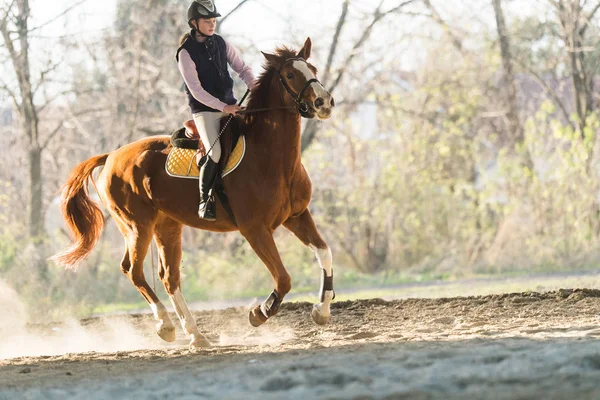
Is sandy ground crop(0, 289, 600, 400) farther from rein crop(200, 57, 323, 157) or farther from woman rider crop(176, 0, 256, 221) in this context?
rein crop(200, 57, 323, 157)

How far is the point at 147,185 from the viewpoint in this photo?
9211 millimetres

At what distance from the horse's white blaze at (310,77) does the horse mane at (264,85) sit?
0.81ft

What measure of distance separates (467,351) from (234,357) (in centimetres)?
184

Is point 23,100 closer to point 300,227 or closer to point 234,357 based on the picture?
point 300,227

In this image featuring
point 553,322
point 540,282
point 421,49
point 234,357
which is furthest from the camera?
point 421,49

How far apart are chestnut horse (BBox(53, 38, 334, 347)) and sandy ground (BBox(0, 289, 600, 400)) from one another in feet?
2.02

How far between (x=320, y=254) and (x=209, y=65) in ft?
6.27

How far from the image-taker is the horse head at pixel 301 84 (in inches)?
304

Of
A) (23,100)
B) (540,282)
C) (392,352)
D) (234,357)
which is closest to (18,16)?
(23,100)

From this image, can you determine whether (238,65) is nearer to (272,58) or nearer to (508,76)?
(272,58)

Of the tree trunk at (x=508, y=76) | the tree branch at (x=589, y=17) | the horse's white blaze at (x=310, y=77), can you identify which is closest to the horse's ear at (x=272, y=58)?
the horse's white blaze at (x=310, y=77)

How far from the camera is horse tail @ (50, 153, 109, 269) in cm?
1033

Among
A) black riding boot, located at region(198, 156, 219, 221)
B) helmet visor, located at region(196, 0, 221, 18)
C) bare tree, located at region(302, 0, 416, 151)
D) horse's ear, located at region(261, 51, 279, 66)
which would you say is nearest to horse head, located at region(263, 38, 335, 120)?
horse's ear, located at region(261, 51, 279, 66)

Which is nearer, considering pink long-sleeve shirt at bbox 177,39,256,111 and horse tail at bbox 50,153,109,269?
pink long-sleeve shirt at bbox 177,39,256,111
